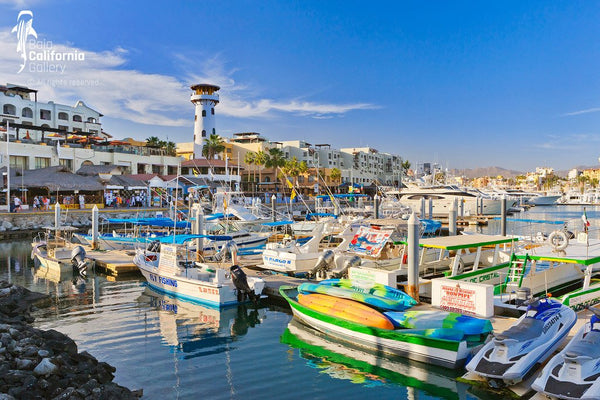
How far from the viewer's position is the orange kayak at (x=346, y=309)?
1282 cm

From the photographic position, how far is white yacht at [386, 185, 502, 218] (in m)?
65.1

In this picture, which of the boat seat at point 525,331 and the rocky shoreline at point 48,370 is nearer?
the rocky shoreline at point 48,370

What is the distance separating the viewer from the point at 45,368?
975 cm

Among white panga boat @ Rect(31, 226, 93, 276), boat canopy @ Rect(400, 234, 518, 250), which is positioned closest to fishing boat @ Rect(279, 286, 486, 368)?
boat canopy @ Rect(400, 234, 518, 250)

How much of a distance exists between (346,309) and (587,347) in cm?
631

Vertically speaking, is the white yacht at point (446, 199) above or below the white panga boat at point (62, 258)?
above

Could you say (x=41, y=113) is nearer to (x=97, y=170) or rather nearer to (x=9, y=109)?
(x=9, y=109)

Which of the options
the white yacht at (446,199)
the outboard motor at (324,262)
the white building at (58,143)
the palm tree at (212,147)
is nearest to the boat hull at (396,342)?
the outboard motor at (324,262)

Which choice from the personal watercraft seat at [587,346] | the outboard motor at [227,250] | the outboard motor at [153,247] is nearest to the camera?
the personal watercraft seat at [587,346]

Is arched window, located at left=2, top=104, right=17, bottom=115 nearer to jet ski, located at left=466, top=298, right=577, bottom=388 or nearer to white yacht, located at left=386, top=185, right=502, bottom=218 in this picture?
white yacht, located at left=386, top=185, right=502, bottom=218

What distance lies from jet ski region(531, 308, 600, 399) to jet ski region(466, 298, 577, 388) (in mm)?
601

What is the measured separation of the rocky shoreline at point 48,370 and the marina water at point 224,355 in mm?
1037

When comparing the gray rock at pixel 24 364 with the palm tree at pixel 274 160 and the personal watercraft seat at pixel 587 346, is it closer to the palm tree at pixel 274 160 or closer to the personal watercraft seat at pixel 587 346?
the personal watercraft seat at pixel 587 346

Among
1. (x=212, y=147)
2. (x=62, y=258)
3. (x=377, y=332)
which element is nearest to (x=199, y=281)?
(x=377, y=332)
